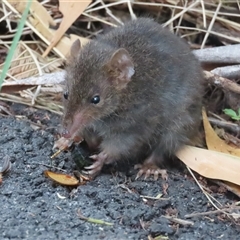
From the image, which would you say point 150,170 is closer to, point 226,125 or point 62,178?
point 62,178

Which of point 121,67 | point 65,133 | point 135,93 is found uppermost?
point 121,67

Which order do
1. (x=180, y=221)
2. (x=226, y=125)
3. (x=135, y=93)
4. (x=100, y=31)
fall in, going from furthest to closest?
(x=100, y=31) < (x=226, y=125) < (x=135, y=93) < (x=180, y=221)

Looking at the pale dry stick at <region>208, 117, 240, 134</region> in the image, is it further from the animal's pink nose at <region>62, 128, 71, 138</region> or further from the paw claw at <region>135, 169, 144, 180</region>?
the animal's pink nose at <region>62, 128, 71, 138</region>

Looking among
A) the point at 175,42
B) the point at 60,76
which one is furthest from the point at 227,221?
the point at 60,76

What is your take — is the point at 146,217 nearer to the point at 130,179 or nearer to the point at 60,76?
the point at 130,179

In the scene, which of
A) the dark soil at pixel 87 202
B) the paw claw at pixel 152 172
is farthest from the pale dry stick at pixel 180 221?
the paw claw at pixel 152 172

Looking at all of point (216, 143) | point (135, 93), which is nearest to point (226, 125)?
point (216, 143)

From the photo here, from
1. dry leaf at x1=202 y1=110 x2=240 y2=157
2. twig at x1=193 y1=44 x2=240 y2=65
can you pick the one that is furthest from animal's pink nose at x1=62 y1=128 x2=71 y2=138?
twig at x1=193 y1=44 x2=240 y2=65
